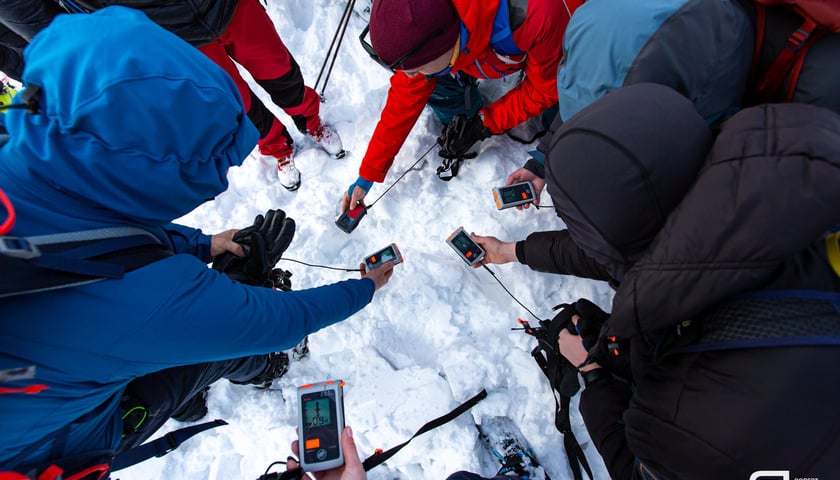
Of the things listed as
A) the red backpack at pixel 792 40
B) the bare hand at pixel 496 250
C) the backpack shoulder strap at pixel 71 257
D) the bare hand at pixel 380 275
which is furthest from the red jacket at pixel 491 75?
the backpack shoulder strap at pixel 71 257

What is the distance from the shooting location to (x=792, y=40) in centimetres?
108

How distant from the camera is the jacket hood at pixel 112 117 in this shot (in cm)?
88

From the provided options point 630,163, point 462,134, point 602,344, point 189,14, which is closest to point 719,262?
point 630,163

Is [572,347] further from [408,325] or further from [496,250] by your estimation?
[408,325]

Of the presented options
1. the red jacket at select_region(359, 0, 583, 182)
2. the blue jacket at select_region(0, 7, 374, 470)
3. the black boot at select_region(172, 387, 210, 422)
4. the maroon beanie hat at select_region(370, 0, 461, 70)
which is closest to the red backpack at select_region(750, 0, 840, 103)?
the red jacket at select_region(359, 0, 583, 182)

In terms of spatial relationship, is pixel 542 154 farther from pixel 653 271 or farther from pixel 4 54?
pixel 4 54

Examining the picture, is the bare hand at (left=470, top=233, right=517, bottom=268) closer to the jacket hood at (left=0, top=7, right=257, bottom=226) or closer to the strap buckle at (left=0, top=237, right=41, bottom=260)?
the jacket hood at (left=0, top=7, right=257, bottom=226)

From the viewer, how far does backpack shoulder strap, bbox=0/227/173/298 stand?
810 millimetres

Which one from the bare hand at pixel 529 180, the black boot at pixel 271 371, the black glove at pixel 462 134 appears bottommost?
the black boot at pixel 271 371

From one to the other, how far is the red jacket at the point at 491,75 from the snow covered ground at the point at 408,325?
15.5 inches

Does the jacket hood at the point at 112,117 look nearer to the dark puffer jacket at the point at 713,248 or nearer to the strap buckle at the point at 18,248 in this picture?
the strap buckle at the point at 18,248

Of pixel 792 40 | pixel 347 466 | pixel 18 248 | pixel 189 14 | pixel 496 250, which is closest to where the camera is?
pixel 18 248

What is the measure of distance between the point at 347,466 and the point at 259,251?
3.56 ft

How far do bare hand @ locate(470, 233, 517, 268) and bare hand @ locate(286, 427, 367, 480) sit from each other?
4.29ft
